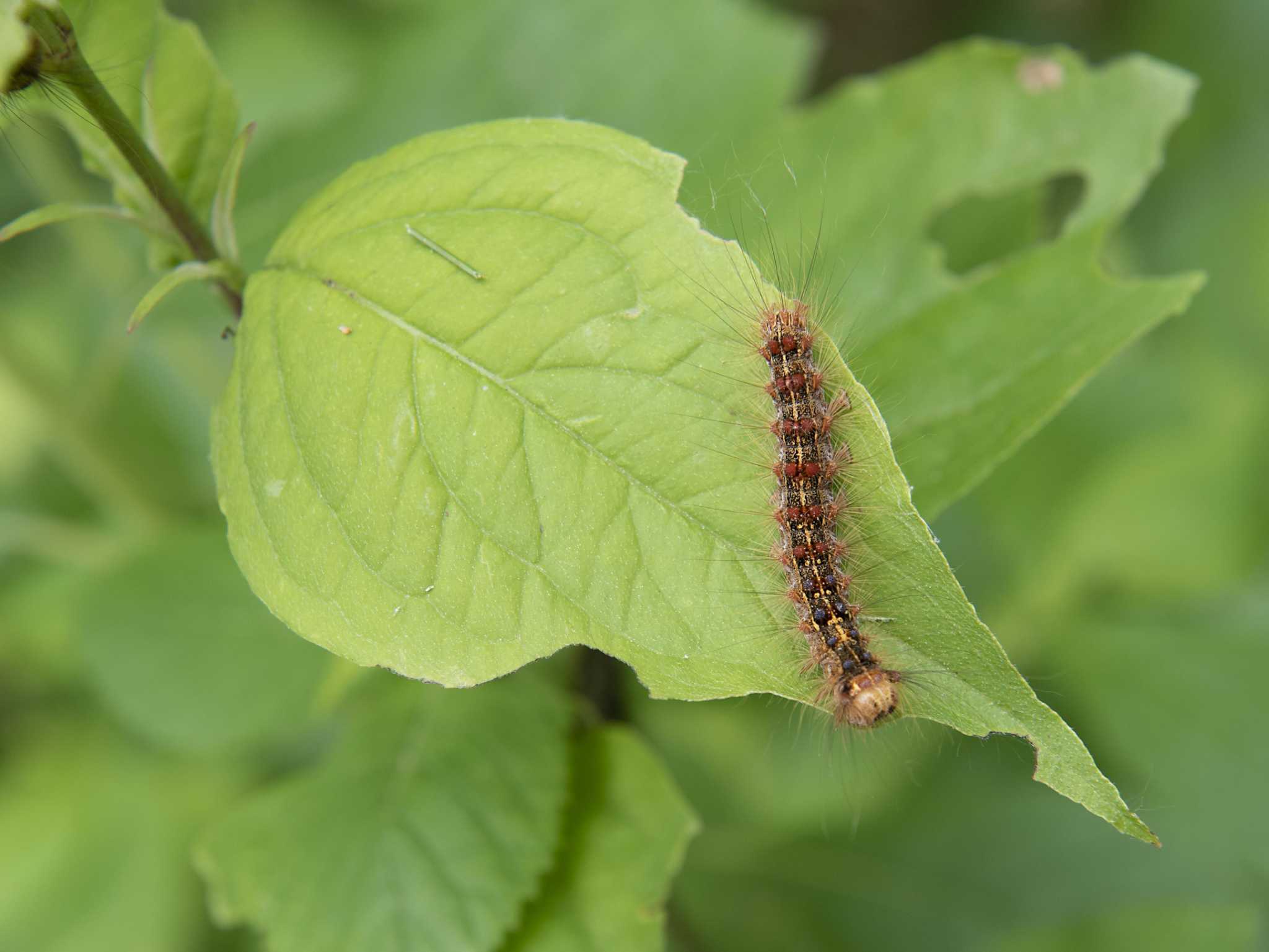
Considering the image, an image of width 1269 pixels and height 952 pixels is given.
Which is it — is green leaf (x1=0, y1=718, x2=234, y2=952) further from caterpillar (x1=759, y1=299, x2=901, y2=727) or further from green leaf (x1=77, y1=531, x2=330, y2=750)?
caterpillar (x1=759, y1=299, x2=901, y2=727)

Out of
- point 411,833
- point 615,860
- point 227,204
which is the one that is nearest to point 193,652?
point 411,833

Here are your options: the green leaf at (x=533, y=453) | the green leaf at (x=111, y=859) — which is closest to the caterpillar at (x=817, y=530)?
the green leaf at (x=533, y=453)

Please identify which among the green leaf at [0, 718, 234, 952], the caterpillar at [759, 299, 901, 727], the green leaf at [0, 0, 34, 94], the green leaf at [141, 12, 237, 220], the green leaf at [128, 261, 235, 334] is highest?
the green leaf at [0, 0, 34, 94]

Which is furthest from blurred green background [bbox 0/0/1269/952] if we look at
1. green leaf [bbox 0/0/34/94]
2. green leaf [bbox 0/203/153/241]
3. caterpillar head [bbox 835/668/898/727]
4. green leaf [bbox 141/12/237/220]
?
green leaf [bbox 0/0/34/94]

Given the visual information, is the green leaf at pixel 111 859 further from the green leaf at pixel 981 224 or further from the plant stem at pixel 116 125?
the green leaf at pixel 981 224

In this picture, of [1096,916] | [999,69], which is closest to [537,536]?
[999,69]

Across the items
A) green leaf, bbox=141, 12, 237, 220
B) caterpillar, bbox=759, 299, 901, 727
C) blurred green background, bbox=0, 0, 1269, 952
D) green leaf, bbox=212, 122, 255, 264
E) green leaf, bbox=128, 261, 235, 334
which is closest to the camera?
green leaf, bbox=128, 261, 235, 334

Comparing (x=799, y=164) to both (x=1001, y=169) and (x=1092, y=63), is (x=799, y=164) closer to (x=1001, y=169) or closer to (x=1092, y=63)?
(x=1001, y=169)
